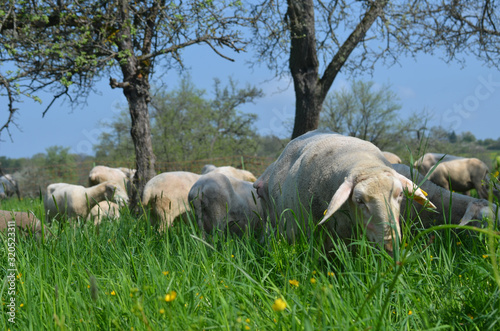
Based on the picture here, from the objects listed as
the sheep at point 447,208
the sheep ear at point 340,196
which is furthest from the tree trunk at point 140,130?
the sheep ear at point 340,196

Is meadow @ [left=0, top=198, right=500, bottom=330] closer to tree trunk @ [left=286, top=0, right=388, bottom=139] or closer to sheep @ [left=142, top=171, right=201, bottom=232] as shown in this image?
sheep @ [left=142, top=171, right=201, bottom=232]

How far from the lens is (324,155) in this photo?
3863 millimetres

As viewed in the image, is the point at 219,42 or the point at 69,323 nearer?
the point at 69,323

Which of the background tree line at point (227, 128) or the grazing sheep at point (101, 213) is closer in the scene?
the grazing sheep at point (101, 213)

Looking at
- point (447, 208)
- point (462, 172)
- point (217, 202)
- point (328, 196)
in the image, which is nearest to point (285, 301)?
point (328, 196)

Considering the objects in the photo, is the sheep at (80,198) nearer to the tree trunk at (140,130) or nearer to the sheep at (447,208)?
the tree trunk at (140,130)

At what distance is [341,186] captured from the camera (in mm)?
3072

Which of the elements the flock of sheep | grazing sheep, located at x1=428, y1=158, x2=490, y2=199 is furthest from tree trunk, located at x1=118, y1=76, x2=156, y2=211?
grazing sheep, located at x1=428, y1=158, x2=490, y2=199

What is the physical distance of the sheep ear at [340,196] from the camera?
2.94m

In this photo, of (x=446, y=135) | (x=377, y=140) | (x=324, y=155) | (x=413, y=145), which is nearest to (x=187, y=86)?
(x=377, y=140)

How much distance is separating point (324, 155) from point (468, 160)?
11524mm

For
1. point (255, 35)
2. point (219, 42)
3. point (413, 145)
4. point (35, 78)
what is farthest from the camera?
point (413, 145)

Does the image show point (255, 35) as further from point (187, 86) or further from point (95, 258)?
point (187, 86)

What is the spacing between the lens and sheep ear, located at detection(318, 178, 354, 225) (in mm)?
2938
